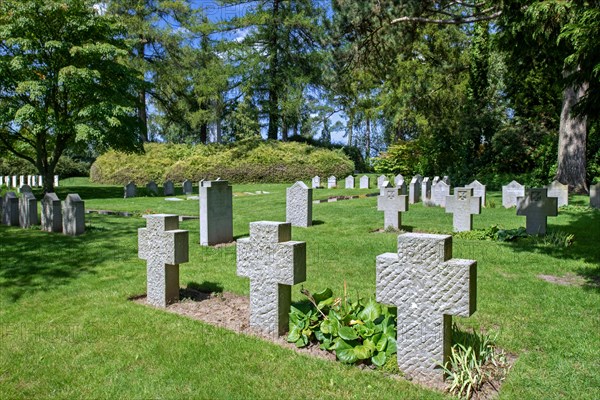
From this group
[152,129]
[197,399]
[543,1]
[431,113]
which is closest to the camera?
[197,399]

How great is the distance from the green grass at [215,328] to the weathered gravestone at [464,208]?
1445mm

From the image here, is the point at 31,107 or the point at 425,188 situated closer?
the point at 425,188

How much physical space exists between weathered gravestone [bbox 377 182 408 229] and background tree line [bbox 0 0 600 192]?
3.55 meters

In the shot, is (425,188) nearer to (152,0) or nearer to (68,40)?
(68,40)

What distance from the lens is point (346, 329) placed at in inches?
145

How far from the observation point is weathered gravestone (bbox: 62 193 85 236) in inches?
384

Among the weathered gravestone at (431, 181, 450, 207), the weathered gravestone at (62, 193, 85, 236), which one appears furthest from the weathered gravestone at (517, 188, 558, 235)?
the weathered gravestone at (62, 193, 85, 236)

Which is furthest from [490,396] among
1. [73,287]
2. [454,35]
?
[454,35]

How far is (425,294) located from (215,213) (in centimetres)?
613

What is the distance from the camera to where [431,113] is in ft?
87.9

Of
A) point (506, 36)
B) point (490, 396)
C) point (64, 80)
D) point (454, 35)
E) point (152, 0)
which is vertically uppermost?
point (152, 0)

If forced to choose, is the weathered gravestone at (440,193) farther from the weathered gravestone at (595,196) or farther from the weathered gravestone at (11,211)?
the weathered gravestone at (11,211)

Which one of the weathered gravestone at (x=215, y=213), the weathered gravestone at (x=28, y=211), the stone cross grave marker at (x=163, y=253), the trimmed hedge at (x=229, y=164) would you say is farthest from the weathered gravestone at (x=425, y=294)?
the trimmed hedge at (x=229, y=164)

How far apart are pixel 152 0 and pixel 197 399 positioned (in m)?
36.6
